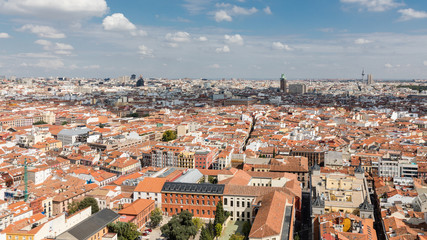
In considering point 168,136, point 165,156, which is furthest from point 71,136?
point 165,156

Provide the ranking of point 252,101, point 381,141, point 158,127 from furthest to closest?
1. point 252,101
2. point 158,127
3. point 381,141

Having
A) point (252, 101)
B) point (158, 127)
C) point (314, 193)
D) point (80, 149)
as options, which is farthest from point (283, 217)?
point (252, 101)

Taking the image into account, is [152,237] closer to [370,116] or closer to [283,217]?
[283,217]

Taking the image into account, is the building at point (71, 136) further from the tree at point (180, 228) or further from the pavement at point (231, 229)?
the tree at point (180, 228)

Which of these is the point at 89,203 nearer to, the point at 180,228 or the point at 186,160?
the point at 180,228

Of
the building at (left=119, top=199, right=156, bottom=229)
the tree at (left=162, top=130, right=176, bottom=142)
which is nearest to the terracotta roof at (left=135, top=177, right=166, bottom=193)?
the building at (left=119, top=199, right=156, bottom=229)
